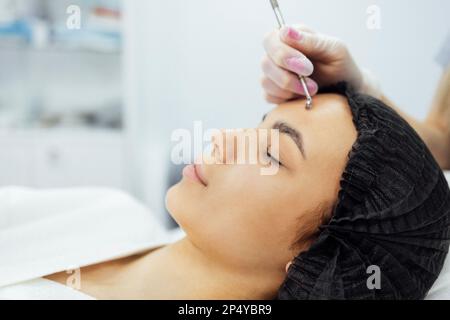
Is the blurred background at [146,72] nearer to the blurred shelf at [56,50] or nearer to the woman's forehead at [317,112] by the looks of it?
the blurred shelf at [56,50]

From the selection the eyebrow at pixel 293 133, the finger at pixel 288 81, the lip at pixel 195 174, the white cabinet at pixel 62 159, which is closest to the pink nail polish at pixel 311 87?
the finger at pixel 288 81

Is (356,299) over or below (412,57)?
below

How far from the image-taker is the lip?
2.81 feet

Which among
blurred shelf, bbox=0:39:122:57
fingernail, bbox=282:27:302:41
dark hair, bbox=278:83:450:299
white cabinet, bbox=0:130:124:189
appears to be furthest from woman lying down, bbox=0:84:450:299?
blurred shelf, bbox=0:39:122:57

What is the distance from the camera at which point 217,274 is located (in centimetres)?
87

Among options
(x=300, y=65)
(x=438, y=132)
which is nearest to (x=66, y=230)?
(x=300, y=65)

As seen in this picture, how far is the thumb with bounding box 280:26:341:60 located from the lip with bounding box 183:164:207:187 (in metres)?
0.29

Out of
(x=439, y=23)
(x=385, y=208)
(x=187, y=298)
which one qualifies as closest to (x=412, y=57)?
(x=439, y=23)

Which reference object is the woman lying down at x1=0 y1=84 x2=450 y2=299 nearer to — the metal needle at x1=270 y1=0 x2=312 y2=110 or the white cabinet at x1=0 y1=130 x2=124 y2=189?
the metal needle at x1=270 y1=0 x2=312 y2=110

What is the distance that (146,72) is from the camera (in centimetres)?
A: 206

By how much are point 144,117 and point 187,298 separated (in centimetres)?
133

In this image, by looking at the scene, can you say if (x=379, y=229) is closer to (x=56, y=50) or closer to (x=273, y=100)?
(x=273, y=100)

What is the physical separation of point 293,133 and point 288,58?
0.15 metres
